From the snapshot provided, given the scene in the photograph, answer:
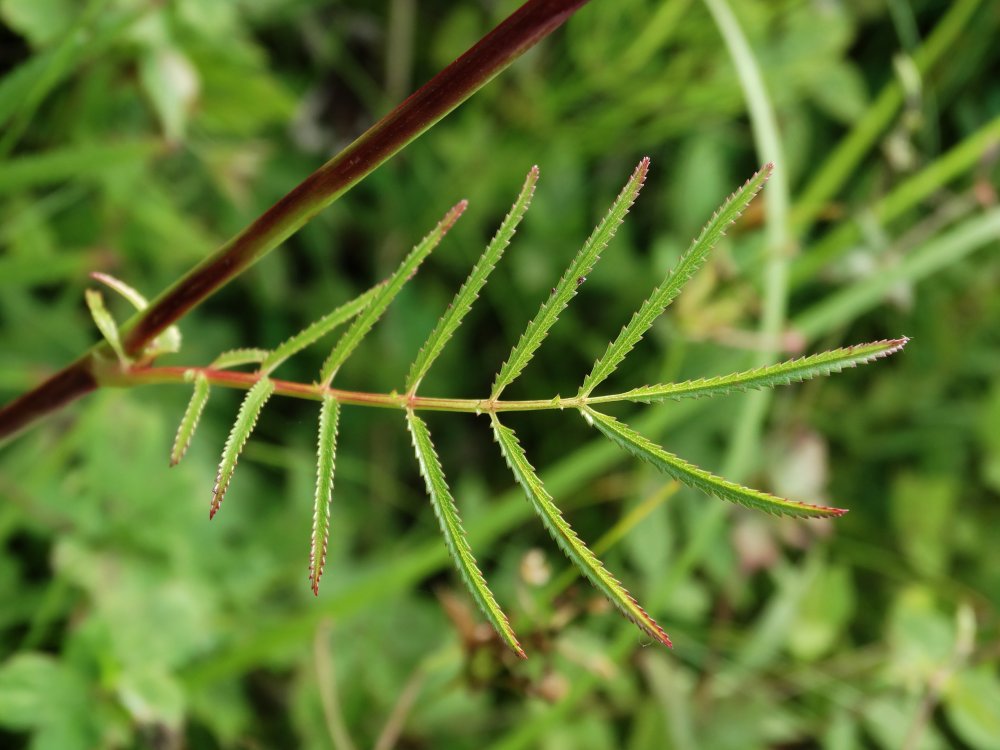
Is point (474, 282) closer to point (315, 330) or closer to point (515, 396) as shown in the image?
point (315, 330)

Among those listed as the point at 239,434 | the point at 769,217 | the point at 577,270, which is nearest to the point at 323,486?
the point at 239,434

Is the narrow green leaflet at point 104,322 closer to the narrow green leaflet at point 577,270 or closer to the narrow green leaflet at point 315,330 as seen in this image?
the narrow green leaflet at point 315,330

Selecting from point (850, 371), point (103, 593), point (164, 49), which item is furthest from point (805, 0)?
point (103, 593)

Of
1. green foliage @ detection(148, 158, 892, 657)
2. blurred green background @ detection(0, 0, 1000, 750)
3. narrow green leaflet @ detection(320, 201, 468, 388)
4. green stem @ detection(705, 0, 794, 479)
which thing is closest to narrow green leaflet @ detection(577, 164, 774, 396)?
green foliage @ detection(148, 158, 892, 657)

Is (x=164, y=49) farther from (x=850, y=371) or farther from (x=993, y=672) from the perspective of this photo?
(x=993, y=672)

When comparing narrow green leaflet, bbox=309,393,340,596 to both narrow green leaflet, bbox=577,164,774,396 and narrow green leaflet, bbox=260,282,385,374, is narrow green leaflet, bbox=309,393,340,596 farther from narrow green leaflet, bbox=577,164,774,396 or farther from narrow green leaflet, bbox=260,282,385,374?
narrow green leaflet, bbox=577,164,774,396

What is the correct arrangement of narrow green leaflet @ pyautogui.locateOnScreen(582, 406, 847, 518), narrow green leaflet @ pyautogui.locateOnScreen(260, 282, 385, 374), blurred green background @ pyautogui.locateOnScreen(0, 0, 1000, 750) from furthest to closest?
blurred green background @ pyautogui.locateOnScreen(0, 0, 1000, 750) < narrow green leaflet @ pyautogui.locateOnScreen(260, 282, 385, 374) < narrow green leaflet @ pyautogui.locateOnScreen(582, 406, 847, 518)

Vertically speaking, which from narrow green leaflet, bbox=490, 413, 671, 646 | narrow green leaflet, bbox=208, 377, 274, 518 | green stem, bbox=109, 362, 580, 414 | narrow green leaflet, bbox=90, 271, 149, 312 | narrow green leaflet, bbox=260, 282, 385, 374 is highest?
narrow green leaflet, bbox=90, 271, 149, 312
